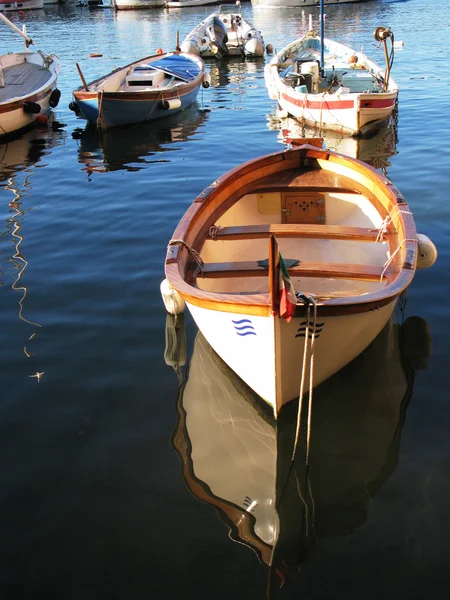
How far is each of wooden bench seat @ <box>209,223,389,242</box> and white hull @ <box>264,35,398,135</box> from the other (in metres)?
8.84

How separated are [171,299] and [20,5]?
222ft

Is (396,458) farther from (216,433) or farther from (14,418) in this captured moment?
(14,418)

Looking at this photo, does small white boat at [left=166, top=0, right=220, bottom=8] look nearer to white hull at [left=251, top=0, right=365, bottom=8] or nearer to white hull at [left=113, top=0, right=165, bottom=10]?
white hull at [left=113, top=0, right=165, bottom=10]

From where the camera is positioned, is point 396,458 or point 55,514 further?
point 396,458

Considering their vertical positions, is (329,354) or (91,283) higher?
(329,354)

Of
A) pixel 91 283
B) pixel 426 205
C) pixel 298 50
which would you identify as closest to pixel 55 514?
pixel 91 283

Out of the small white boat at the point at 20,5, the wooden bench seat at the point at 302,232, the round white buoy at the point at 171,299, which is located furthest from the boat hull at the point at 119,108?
the small white boat at the point at 20,5

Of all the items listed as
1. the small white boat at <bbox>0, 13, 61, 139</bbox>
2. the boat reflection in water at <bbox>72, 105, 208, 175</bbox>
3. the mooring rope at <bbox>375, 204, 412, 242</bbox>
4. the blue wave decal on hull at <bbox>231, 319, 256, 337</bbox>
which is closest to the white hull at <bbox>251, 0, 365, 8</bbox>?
the small white boat at <bbox>0, 13, 61, 139</bbox>

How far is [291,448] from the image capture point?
5.58 meters

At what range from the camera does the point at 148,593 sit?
430cm

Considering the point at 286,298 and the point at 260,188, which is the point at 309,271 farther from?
the point at 260,188

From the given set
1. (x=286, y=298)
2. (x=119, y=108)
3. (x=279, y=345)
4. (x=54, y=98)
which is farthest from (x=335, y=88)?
(x=286, y=298)

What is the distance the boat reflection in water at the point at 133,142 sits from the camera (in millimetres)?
14961

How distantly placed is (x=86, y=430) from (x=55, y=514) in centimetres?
107
